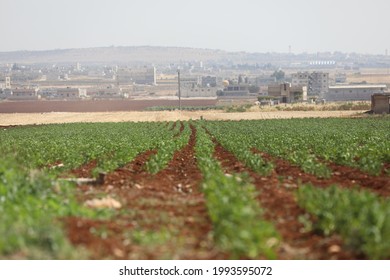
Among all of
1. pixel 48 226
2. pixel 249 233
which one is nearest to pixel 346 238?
pixel 249 233

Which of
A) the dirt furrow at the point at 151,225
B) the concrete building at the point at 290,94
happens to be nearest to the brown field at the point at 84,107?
the concrete building at the point at 290,94

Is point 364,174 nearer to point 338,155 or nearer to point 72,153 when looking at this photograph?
point 338,155

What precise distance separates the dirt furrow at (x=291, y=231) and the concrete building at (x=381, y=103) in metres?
66.6

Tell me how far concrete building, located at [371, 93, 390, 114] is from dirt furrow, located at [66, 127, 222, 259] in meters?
65.8

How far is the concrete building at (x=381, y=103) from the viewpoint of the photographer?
264ft

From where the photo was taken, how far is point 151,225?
11.6 metres

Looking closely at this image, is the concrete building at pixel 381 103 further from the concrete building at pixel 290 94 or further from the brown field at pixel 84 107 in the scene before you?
the concrete building at pixel 290 94

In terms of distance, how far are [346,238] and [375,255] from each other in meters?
0.66

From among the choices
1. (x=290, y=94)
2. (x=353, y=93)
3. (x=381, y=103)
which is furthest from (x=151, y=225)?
(x=353, y=93)

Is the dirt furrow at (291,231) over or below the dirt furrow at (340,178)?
over

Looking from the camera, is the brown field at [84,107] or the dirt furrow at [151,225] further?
the brown field at [84,107]

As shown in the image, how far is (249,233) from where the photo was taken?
30.6 feet

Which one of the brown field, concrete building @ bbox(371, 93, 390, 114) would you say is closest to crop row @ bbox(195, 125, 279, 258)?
concrete building @ bbox(371, 93, 390, 114)

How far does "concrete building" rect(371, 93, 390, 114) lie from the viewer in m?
80.5
